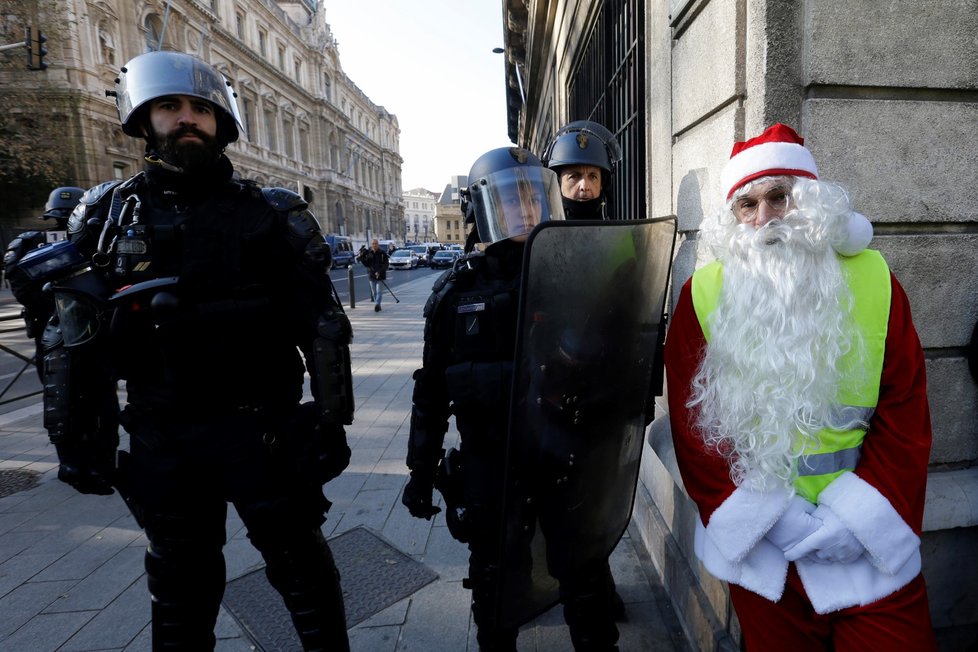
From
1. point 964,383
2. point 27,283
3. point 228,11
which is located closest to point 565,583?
point 964,383

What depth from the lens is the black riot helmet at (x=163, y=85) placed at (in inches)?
69.6

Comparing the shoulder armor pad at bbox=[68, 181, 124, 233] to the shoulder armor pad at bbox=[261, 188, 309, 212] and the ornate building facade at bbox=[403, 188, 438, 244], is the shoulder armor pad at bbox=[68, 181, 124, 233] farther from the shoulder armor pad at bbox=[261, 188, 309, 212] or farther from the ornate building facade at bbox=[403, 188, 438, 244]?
the ornate building facade at bbox=[403, 188, 438, 244]

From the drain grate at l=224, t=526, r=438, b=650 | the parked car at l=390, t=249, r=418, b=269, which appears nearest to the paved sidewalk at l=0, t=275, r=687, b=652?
the drain grate at l=224, t=526, r=438, b=650

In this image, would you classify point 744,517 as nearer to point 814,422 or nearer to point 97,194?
point 814,422

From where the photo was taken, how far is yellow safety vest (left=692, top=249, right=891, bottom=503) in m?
1.26

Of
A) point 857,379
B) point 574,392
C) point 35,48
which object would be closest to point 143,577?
point 574,392

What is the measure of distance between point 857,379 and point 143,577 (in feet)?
9.96

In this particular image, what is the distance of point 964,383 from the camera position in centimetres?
188

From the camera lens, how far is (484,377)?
1.69 metres

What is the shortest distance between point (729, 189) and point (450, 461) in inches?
50.9

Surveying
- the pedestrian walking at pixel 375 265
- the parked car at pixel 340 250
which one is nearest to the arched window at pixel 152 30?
the parked car at pixel 340 250

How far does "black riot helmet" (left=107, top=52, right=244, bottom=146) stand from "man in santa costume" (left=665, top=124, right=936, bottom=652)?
1738 millimetres

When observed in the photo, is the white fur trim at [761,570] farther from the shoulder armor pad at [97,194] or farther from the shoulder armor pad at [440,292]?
the shoulder armor pad at [97,194]

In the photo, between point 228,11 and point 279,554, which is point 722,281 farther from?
point 228,11
